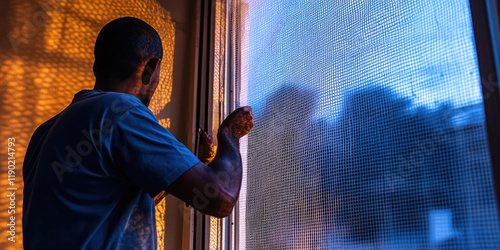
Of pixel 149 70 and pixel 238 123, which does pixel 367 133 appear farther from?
pixel 149 70

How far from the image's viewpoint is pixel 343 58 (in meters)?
1.00

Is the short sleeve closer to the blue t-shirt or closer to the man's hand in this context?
the blue t-shirt

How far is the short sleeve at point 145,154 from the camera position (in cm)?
71

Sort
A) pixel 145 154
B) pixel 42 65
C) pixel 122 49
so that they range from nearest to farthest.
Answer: pixel 145 154 → pixel 122 49 → pixel 42 65

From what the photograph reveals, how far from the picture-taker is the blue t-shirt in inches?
27.8

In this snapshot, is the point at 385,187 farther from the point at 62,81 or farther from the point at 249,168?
the point at 62,81

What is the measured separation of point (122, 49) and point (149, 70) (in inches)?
2.8

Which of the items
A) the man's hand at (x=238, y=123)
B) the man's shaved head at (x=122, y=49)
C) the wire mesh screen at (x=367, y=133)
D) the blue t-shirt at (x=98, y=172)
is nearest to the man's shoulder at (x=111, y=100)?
the blue t-shirt at (x=98, y=172)

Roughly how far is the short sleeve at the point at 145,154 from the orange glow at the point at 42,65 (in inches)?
27.2

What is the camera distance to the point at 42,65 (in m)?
1.32

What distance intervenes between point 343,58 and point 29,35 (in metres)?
0.98

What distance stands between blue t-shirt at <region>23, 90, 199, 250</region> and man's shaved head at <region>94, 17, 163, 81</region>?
0.13 meters

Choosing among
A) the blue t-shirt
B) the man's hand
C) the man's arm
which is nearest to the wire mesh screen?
Answer: the man's hand

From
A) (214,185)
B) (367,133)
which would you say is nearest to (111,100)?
(214,185)
